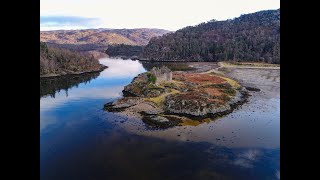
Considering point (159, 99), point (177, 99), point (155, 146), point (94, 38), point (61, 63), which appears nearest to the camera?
point (155, 146)

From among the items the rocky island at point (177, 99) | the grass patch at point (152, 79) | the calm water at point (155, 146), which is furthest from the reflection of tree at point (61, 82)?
the grass patch at point (152, 79)

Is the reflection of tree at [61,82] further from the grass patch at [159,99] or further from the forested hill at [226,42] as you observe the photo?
the forested hill at [226,42]

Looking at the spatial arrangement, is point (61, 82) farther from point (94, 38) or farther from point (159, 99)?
point (94, 38)

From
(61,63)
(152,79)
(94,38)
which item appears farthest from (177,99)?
(94,38)

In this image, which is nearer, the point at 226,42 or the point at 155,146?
the point at 155,146
